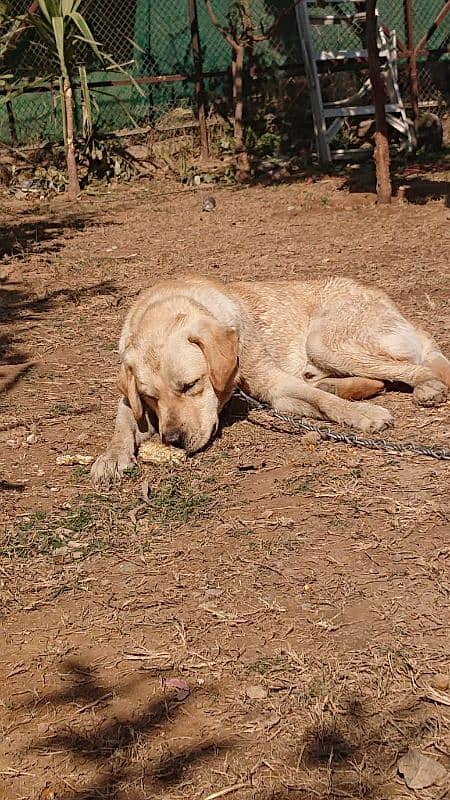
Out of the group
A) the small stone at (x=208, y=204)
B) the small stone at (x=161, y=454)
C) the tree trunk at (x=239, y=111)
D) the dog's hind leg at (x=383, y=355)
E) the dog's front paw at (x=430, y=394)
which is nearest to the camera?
the small stone at (x=161, y=454)

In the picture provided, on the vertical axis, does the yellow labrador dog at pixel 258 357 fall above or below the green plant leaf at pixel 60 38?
below

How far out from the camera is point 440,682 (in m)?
2.99

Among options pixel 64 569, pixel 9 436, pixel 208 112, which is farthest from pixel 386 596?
pixel 208 112

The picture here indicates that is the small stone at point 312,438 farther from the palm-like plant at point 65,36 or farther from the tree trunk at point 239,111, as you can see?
the tree trunk at point 239,111

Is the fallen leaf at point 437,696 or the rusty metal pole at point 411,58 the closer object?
the fallen leaf at point 437,696

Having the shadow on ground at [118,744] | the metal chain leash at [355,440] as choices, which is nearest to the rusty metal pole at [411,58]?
the metal chain leash at [355,440]

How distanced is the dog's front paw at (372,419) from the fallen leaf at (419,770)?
264cm

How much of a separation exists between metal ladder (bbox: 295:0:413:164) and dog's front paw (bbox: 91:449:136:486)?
1103 centimetres

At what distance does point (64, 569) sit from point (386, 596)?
4.47ft

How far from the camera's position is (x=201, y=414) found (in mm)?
4938

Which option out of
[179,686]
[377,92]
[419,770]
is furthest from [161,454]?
[377,92]

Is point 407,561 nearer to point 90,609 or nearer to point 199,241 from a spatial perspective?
point 90,609

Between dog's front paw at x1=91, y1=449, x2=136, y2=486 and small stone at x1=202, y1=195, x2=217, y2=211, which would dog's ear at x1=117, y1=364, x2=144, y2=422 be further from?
small stone at x1=202, y1=195, x2=217, y2=211

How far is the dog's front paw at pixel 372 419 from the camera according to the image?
16.9ft
